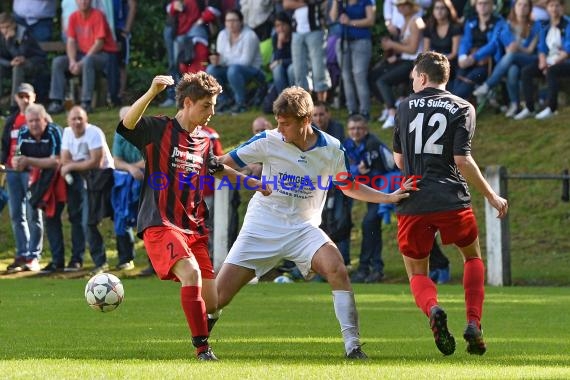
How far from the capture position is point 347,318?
31.7 feet

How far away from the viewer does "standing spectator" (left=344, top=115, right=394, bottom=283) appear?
698 inches

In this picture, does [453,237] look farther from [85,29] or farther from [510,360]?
[85,29]

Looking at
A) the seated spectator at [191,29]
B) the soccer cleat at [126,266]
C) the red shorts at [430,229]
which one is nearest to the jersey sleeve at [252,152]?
the red shorts at [430,229]

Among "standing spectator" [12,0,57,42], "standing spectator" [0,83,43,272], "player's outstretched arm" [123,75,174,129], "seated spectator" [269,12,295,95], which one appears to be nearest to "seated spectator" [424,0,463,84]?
"seated spectator" [269,12,295,95]

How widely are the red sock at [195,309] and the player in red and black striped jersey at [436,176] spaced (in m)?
1.56

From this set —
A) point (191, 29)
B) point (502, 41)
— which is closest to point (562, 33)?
point (502, 41)

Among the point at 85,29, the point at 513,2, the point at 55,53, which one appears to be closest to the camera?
the point at 513,2

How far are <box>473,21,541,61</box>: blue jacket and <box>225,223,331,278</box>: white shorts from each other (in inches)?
463

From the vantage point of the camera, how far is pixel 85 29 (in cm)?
2409

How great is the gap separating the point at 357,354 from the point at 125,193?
386 inches

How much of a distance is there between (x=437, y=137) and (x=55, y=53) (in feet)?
59.0

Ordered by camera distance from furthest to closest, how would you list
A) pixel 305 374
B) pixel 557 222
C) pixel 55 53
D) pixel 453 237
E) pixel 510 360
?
1. pixel 55 53
2. pixel 557 222
3. pixel 453 237
4. pixel 510 360
5. pixel 305 374

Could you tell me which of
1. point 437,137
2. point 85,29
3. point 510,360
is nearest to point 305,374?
point 510,360

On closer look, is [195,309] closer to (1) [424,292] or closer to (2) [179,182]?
(2) [179,182]
